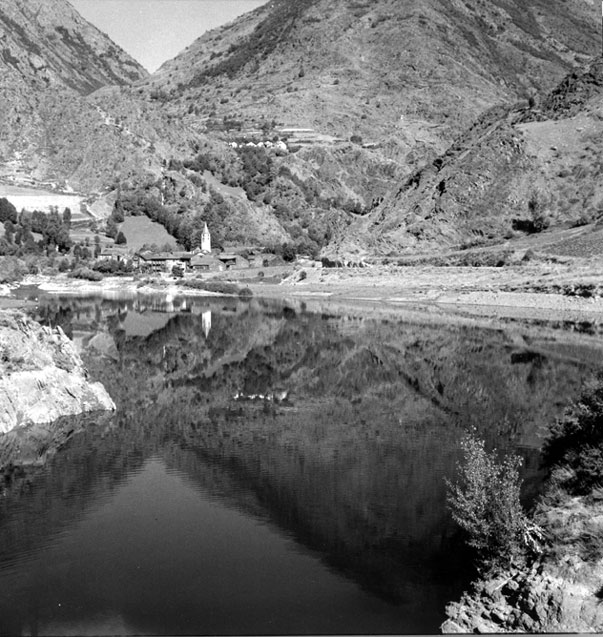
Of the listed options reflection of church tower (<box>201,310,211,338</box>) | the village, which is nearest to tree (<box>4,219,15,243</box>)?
the village

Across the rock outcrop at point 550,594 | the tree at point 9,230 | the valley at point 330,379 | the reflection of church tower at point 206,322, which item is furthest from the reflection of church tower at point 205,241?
the rock outcrop at point 550,594

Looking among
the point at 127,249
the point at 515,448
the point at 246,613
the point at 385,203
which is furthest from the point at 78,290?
the point at 246,613

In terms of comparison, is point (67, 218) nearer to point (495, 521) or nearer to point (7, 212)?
point (7, 212)

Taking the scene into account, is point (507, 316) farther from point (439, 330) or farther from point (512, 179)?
point (512, 179)

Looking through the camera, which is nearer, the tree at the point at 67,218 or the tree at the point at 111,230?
the tree at the point at 111,230

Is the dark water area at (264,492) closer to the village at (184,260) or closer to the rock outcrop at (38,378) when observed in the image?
the rock outcrop at (38,378)
